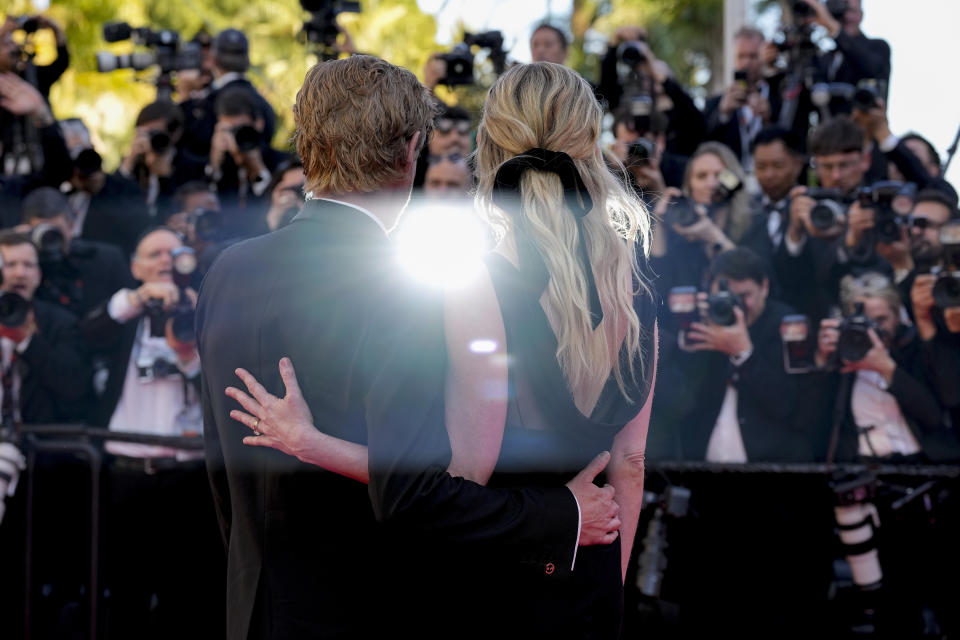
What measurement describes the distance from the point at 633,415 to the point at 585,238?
1.05 ft

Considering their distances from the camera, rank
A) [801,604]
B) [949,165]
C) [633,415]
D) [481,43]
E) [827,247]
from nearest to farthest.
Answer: [633,415] < [801,604] < [827,247] < [949,165] < [481,43]

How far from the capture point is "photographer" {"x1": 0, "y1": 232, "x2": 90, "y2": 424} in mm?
4430

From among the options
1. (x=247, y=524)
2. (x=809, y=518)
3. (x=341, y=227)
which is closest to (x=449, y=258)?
(x=341, y=227)

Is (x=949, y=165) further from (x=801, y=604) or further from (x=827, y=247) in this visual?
(x=801, y=604)

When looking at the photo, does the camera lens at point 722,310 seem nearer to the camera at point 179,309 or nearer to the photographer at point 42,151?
the camera at point 179,309

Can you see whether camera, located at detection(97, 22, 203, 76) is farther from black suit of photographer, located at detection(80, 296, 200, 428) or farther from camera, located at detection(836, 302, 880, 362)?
camera, located at detection(836, 302, 880, 362)

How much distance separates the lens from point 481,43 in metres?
5.60

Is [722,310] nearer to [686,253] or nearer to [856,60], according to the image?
[686,253]

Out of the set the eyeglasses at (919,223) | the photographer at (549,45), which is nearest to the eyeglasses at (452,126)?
the photographer at (549,45)

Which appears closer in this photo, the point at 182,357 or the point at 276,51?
the point at 182,357

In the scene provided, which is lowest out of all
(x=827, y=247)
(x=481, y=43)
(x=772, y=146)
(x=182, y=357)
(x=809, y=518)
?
(x=809, y=518)

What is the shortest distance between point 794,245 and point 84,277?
3.04 meters

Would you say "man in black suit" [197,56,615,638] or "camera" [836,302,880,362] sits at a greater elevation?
"man in black suit" [197,56,615,638]

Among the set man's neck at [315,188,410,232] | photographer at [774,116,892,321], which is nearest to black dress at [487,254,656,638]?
man's neck at [315,188,410,232]
